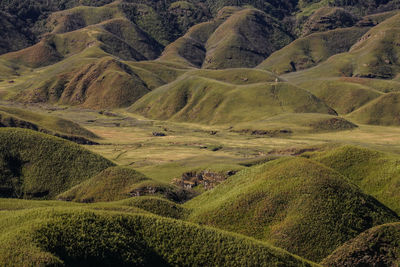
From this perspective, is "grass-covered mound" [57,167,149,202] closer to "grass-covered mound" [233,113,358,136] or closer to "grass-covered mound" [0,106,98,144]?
"grass-covered mound" [0,106,98,144]

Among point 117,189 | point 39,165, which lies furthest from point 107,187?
point 39,165

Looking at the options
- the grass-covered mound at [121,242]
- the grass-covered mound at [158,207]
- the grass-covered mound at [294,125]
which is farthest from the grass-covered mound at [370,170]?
the grass-covered mound at [294,125]

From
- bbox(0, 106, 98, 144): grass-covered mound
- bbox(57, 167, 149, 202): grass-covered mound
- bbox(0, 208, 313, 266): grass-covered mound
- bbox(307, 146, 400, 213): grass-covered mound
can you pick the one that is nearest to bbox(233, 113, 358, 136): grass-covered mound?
bbox(0, 106, 98, 144): grass-covered mound

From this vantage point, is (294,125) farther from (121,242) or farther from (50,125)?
(121,242)

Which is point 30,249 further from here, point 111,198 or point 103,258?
point 111,198

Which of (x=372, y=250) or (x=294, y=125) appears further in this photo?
(x=294, y=125)

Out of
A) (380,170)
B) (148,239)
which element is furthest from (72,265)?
(380,170)
